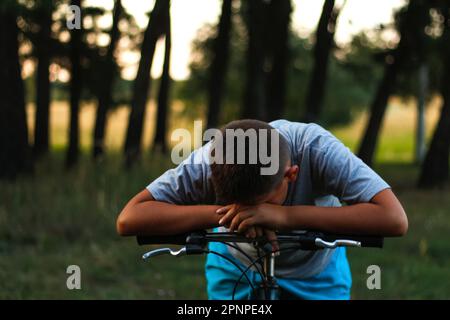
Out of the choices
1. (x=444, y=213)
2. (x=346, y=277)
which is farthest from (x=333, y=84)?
(x=346, y=277)

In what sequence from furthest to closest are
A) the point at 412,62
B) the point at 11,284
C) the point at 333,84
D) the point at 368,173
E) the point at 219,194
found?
the point at 333,84 → the point at 412,62 → the point at 11,284 → the point at 368,173 → the point at 219,194

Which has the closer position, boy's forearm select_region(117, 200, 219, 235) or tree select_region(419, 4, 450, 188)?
boy's forearm select_region(117, 200, 219, 235)

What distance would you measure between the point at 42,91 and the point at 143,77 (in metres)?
10.4

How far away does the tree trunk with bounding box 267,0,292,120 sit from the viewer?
20.7m

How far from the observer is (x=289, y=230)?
3.11 meters

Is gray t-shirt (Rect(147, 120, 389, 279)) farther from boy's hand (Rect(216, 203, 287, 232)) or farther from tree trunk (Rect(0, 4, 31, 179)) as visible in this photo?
tree trunk (Rect(0, 4, 31, 179))

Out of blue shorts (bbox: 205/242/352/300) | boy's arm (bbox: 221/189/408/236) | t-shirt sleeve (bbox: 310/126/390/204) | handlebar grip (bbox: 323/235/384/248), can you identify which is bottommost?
blue shorts (bbox: 205/242/352/300)

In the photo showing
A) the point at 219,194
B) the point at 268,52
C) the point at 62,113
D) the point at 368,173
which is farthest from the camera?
the point at 62,113

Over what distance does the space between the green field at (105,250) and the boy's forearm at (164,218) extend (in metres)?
3.92

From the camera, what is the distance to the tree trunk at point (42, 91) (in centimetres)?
2272

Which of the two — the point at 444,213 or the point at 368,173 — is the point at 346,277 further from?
the point at 444,213

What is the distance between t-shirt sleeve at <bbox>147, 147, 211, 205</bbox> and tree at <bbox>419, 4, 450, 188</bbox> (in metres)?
17.9

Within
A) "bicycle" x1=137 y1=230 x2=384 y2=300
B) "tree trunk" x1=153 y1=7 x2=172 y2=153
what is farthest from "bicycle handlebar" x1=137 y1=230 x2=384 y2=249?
"tree trunk" x1=153 y1=7 x2=172 y2=153

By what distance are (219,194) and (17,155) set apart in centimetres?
1217
